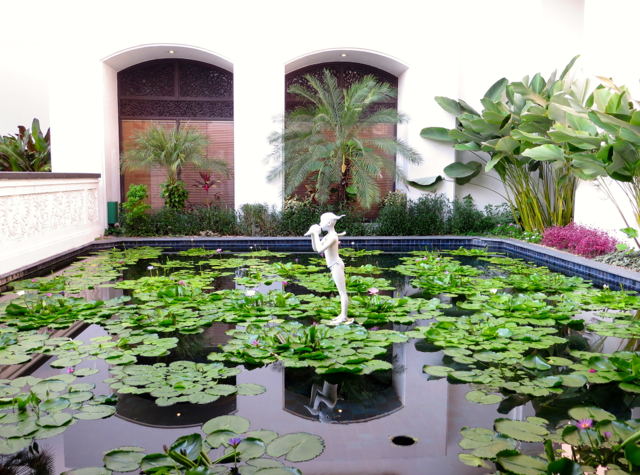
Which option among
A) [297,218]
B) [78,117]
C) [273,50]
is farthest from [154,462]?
[78,117]

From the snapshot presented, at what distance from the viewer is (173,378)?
12.1ft

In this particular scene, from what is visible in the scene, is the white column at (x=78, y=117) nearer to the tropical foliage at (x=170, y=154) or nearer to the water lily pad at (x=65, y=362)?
the tropical foliage at (x=170, y=154)

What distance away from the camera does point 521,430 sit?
2920 mm

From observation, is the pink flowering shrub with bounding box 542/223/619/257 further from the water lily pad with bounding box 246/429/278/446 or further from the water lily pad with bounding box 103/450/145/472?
the water lily pad with bounding box 103/450/145/472

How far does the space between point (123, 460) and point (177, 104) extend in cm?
1267

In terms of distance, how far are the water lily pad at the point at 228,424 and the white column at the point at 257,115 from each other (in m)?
9.95

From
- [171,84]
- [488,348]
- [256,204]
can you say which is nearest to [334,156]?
[256,204]

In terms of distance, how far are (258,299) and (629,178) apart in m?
5.69

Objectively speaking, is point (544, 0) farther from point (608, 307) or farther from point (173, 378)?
point (173, 378)

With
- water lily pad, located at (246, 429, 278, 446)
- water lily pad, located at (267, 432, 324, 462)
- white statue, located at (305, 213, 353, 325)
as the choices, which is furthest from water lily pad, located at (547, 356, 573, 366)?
water lily pad, located at (246, 429, 278, 446)

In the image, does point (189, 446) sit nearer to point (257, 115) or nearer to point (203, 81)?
point (257, 115)

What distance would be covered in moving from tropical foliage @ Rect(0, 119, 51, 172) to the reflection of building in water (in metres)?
12.2

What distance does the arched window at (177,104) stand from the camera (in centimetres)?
1395

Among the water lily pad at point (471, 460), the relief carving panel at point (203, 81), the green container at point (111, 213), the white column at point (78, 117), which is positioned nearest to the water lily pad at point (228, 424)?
the water lily pad at point (471, 460)
